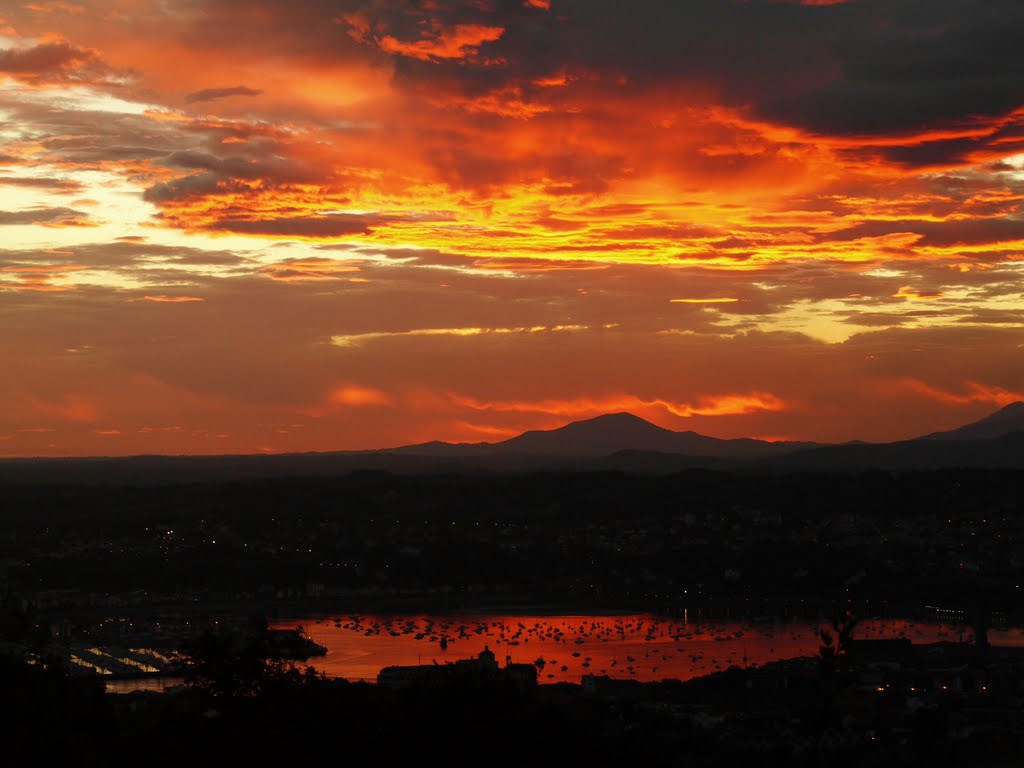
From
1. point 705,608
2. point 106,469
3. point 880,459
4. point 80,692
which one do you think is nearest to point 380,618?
point 705,608

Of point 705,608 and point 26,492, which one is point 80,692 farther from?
point 26,492

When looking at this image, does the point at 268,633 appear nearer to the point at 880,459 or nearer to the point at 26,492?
the point at 26,492

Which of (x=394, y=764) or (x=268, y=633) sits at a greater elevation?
(x=268, y=633)

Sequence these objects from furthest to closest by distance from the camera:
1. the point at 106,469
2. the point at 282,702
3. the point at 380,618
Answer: the point at 106,469 → the point at 380,618 → the point at 282,702

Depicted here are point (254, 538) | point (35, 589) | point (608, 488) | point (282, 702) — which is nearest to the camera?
point (282, 702)

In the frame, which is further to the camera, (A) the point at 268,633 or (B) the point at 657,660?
(B) the point at 657,660

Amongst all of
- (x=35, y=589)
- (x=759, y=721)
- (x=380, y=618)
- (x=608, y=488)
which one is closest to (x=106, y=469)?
(x=608, y=488)
